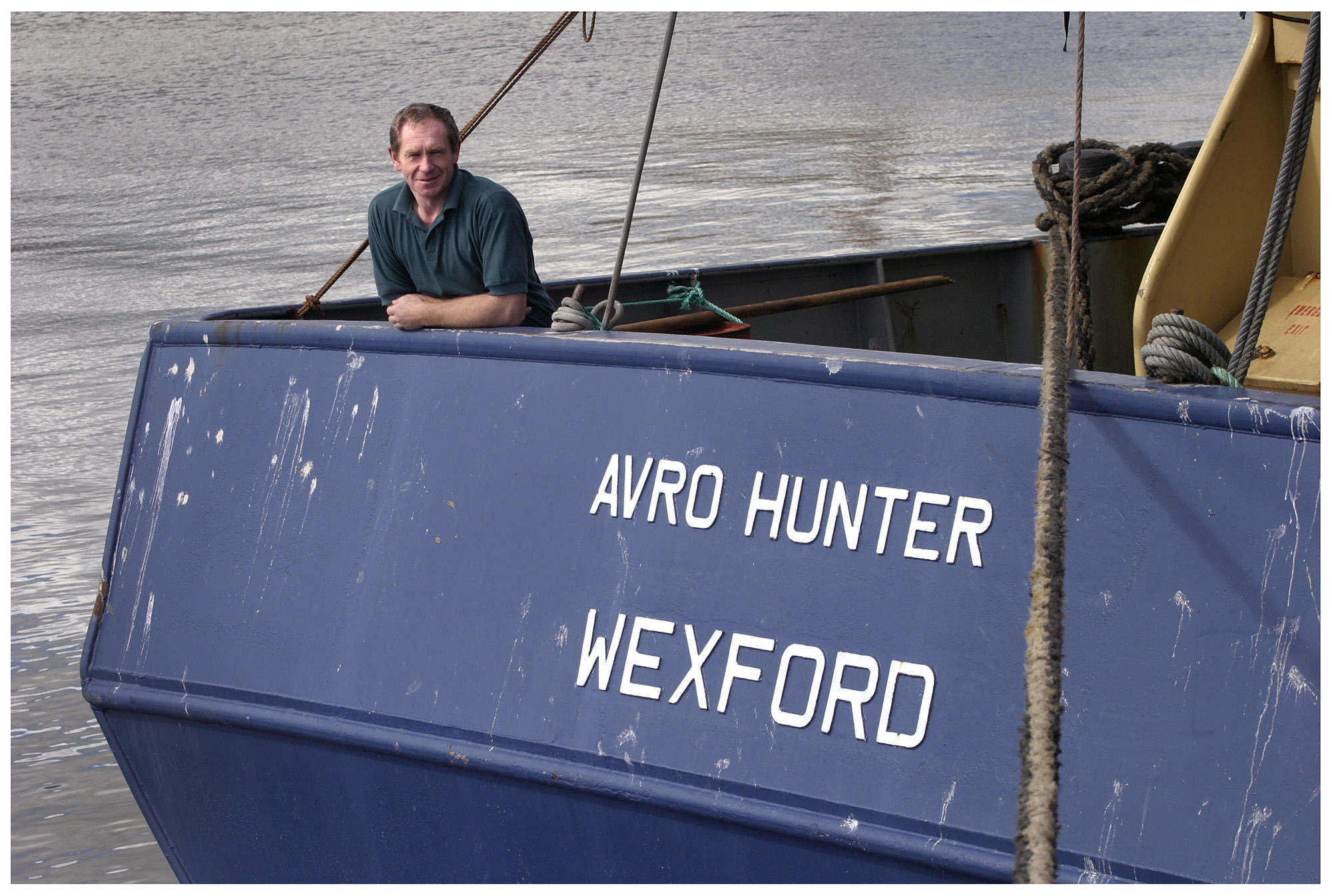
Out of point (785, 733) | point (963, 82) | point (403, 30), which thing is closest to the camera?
point (785, 733)

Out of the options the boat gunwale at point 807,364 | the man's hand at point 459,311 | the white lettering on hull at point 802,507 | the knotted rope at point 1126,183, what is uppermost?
the knotted rope at point 1126,183

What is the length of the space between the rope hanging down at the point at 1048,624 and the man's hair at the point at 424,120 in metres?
1.44

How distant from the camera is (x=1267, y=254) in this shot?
2135 millimetres

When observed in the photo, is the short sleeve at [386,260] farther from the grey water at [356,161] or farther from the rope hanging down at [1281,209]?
the rope hanging down at [1281,209]

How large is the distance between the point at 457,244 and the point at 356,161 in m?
18.6

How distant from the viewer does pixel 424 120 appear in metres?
3.06

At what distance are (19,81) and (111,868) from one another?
1231 inches

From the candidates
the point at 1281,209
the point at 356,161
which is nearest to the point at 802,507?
the point at 1281,209

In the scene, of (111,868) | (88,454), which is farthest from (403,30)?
(111,868)

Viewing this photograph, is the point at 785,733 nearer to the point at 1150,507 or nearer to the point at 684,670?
the point at 684,670

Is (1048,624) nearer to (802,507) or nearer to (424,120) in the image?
(802,507)

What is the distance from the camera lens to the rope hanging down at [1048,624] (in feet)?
5.69

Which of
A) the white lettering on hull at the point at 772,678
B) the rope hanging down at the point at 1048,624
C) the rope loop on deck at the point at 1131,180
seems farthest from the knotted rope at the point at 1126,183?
the white lettering on hull at the point at 772,678

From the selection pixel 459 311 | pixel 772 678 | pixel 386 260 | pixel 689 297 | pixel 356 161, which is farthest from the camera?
pixel 356 161
